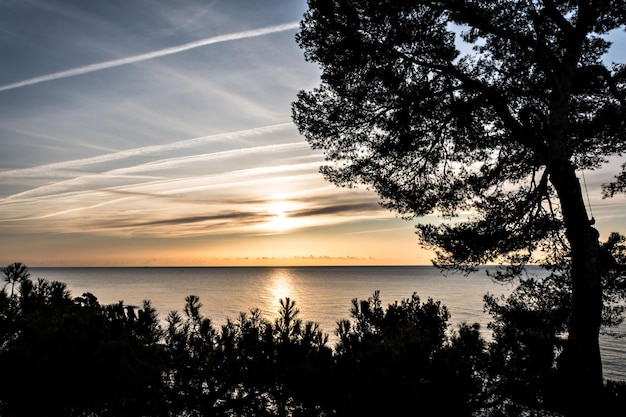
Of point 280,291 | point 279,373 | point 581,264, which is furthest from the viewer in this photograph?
point 280,291

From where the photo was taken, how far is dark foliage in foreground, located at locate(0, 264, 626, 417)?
3.02 meters

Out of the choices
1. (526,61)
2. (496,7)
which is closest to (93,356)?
(496,7)

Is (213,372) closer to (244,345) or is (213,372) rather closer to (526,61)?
(244,345)

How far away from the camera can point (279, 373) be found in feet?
11.0

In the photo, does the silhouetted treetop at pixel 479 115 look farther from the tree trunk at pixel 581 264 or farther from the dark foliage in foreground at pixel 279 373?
the dark foliage in foreground at pixel 279 373

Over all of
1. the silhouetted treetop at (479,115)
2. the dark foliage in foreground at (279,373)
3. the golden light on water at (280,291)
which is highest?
the silhouetted treetop at (479,115)

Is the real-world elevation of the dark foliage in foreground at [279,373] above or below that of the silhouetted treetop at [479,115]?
below

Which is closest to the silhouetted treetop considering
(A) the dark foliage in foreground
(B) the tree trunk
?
(B) the tree trunk

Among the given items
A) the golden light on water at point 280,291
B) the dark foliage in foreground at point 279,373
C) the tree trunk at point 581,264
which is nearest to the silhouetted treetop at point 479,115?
the tree trunk at point 581,264

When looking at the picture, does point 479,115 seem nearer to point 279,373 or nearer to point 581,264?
point 581,264

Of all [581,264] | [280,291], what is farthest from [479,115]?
[280,291]

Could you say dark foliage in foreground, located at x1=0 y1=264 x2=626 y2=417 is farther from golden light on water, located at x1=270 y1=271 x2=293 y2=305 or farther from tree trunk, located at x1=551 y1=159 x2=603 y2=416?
golden light on water, located at x1=270 y1=271 x2=293 y2=305

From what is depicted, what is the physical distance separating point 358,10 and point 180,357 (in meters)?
6.59

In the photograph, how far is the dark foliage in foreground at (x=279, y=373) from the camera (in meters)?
3.02
